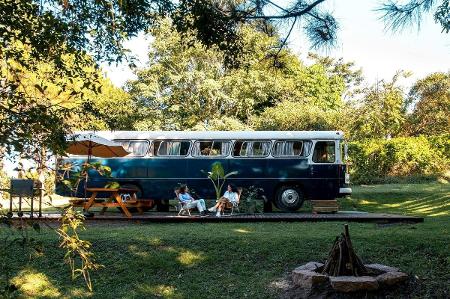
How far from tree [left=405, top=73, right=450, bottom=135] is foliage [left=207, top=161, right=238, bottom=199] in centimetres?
1929

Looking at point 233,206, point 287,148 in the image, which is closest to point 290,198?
point 287,148

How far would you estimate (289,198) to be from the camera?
601 inches

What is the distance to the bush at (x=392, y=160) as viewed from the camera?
24219 millimetres

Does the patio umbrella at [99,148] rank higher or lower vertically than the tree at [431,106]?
lower

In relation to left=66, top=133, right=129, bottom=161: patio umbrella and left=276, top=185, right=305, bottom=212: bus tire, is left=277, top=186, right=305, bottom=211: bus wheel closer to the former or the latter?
left=276, top=185, right=305, bottom=212: bus tire

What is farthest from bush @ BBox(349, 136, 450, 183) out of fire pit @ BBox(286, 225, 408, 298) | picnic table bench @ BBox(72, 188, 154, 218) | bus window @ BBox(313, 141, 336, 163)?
fire pit @ BBox(286, 225, 408, 298)

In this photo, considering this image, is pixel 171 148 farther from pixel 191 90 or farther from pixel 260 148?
pixel 191 90

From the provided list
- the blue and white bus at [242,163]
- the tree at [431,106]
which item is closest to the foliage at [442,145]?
the tree at [431,106]

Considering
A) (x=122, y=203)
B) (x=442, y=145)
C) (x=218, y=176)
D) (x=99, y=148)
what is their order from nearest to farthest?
(x=122, y=203)
(x=99, y=148)
(x=218, y=176)
(x=442, y=145)

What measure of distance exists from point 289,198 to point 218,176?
2.22 metres

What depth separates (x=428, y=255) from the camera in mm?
7590

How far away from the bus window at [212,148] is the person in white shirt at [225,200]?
4.32 feet

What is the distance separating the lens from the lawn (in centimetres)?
695

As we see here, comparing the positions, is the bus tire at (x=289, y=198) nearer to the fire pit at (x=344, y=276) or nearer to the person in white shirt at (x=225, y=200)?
the person in white shirt at (x=225, y=200)
